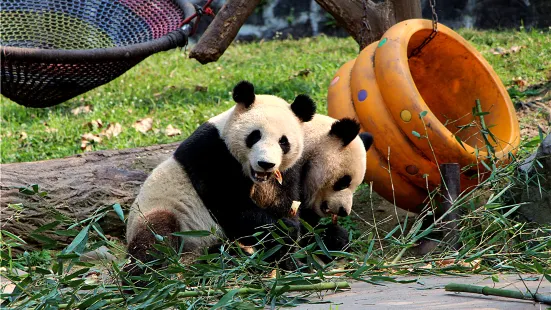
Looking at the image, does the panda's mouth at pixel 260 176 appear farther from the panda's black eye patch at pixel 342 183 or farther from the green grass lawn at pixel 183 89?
the green grass lawn at pixel 183 89

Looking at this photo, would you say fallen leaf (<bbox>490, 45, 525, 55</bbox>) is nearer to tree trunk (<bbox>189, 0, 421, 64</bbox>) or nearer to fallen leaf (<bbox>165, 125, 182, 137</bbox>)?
tree trunk (<bbox>189, 0, 421, 64</bbox>)

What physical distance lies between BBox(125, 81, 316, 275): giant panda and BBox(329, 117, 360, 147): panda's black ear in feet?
0.92

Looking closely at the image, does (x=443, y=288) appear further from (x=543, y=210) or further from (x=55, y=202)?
(x=55, y=202)

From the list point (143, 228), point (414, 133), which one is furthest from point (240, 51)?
point (143, 228)

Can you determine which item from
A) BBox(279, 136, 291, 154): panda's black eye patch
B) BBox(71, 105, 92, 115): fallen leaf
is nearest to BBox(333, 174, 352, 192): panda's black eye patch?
BBox(279, 136, 291, 154): panda's black eye patch

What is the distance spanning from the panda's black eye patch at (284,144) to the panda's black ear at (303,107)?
0.24 meters

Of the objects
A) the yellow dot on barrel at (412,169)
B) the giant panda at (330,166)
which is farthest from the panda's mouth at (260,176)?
the yellow dot on barrel at (412,169)

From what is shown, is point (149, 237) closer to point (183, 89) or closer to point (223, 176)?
point (223, 176)

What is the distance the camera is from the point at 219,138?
3.85 m

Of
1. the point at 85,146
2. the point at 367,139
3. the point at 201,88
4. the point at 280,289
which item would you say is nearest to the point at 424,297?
the point at 280,289

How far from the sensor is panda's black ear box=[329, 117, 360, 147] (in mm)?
4105

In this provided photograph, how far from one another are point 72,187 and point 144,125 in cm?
192

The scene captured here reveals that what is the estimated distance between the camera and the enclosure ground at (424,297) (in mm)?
2580

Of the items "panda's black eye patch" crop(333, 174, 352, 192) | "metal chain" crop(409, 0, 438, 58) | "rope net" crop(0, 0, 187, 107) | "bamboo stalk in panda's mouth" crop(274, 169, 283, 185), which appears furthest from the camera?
"metal chain" crop(409, 0, 438, 58)
